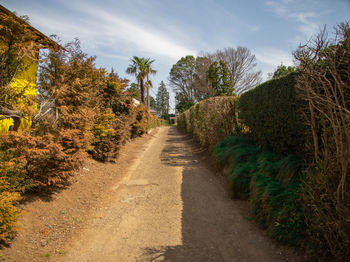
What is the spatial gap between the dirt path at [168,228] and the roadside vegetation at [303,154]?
0.43 m

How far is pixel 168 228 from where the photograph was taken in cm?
412

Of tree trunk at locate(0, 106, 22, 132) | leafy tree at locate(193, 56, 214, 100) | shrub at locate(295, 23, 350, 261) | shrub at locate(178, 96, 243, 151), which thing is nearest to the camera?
shrub at locate(295, 23, 350, 261)

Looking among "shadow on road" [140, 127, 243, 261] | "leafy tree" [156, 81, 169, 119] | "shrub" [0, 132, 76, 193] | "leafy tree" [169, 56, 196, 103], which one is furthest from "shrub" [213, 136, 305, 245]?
"leafy tree" [156, 81, 169, 119]

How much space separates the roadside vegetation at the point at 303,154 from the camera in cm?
254

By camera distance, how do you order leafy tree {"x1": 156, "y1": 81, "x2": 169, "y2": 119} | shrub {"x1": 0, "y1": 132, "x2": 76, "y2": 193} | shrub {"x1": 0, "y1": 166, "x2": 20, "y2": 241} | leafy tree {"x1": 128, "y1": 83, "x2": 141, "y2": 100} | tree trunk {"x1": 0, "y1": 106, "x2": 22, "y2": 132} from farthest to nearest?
leafy tree {"x1": 156, "y1": 81, "x2": 169, "y2": 119} < leafy tree {"x1": 128, "y1": 83, "x2": 141, "y2": 100} < tree trunk {"x1": 0, "y1": 106, "x2": 22, "y2": 132} < shrub {"x1": 0, "y1": 132, "x2": 76, "y2": 193} < shrub {"x1": 0, "y1": 166, "x2": 20, "y2": 241}

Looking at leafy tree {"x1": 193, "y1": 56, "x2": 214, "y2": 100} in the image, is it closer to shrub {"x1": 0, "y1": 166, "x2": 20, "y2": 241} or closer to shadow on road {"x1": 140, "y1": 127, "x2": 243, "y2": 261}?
shadow on road {"x1": 140, "y1": 127, "x2": 243, "y2": 261}

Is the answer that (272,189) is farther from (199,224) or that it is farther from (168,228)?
(168,228)

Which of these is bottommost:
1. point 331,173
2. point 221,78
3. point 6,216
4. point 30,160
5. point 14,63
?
point 6,216

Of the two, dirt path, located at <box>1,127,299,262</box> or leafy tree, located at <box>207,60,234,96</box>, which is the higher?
leafy tree, located at <box>207,60,234,96</box>

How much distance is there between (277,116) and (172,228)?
3.64 meters

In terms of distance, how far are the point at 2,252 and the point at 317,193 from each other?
4.50 meters

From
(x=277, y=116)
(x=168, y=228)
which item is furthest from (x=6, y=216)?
(x=277, y=116)

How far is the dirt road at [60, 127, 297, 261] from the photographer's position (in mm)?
3292

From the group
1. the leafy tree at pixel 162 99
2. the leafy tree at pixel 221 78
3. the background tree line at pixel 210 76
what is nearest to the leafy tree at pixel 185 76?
the background tree line at pixel 210 76
